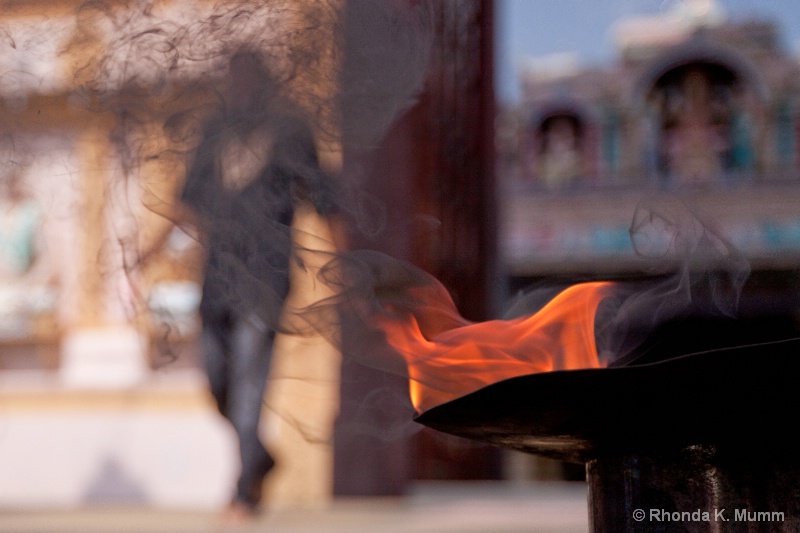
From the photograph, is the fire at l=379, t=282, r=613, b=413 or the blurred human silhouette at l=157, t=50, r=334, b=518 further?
the blurred human silhouette at l=157, t=50, r=334, b=518

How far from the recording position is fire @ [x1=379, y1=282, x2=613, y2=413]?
845 mm

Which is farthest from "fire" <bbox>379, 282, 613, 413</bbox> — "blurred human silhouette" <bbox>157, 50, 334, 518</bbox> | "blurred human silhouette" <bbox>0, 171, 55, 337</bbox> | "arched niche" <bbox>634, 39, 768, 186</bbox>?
"arched niche" <bbox>634, 39, 768, 186</bbox>

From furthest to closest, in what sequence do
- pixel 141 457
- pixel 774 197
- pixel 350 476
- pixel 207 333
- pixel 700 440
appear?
pixel 774 197 → pixel 141 457 → pixel 350 476 → pixel 207 333 → pixel 700 440

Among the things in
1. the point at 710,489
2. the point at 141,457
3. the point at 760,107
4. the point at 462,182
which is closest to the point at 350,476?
the point at 141,457

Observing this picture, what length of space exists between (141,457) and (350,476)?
0.86 m

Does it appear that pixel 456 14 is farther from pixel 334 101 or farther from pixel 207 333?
pixel 334 101

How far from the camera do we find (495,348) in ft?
2.81

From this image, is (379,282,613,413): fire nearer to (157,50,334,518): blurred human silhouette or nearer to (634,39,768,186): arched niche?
(157,50,334,518): blurred human silhouette

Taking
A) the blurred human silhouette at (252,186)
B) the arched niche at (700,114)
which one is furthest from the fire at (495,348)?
the arched niche at (700,114)

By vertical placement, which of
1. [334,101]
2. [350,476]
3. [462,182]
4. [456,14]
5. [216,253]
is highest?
[456,14]

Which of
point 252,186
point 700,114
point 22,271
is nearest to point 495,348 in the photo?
point 252,186

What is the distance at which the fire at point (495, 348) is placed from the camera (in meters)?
0.85

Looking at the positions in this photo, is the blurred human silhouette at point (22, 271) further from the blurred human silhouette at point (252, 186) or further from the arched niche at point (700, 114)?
the arched niche at point (700, 114)

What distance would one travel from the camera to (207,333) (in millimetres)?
2795
